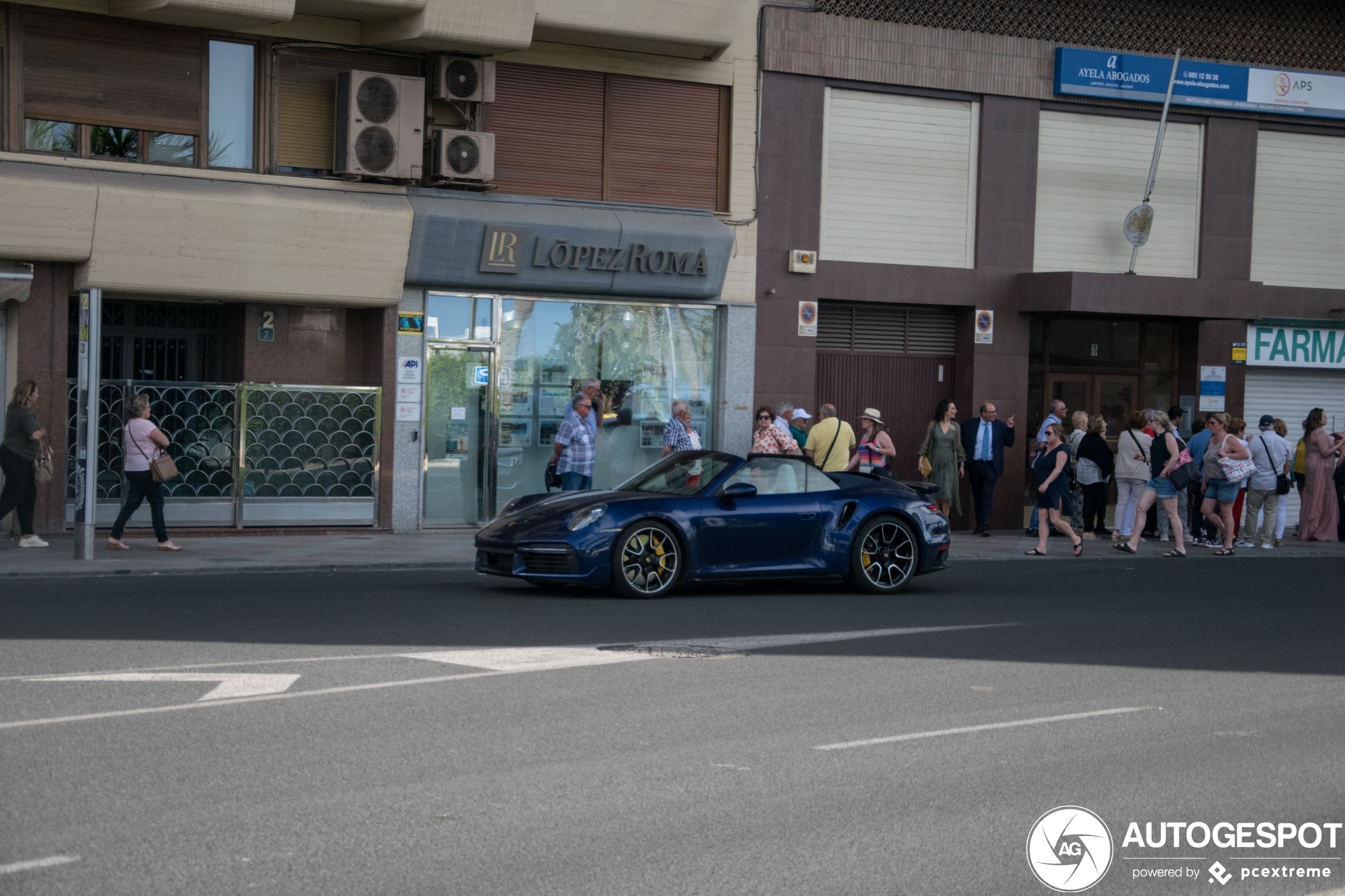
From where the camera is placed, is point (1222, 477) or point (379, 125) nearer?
point (379, 125)

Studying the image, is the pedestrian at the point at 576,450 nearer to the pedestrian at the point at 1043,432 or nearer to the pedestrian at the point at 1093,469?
the pedestrian at the point at 1043,432

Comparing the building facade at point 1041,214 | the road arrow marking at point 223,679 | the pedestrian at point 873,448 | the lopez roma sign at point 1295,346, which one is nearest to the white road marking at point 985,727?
the road arrow marking at point 223,679

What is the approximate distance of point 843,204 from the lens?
22359 millimetres

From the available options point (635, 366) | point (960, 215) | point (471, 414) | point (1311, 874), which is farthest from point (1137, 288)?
point (1311, 874)

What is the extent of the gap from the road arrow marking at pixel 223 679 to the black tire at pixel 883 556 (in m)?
6.40

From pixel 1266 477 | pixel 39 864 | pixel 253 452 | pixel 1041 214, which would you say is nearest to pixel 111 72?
pixel 253 452

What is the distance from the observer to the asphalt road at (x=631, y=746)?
5281 mm

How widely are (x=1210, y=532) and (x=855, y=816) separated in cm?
1699

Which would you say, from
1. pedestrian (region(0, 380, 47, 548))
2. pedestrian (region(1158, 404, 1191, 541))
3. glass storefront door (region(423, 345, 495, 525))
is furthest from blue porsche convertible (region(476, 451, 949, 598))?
pedestrian (region(1158, 404, 1191, 541))

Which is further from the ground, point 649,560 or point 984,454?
point 984,454

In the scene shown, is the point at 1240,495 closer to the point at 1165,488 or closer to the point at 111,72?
the point at 1165,488

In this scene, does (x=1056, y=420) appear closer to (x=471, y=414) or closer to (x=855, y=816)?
(x=471, y=414)

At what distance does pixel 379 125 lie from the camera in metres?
18.9

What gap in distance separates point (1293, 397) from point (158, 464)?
1821 cm
